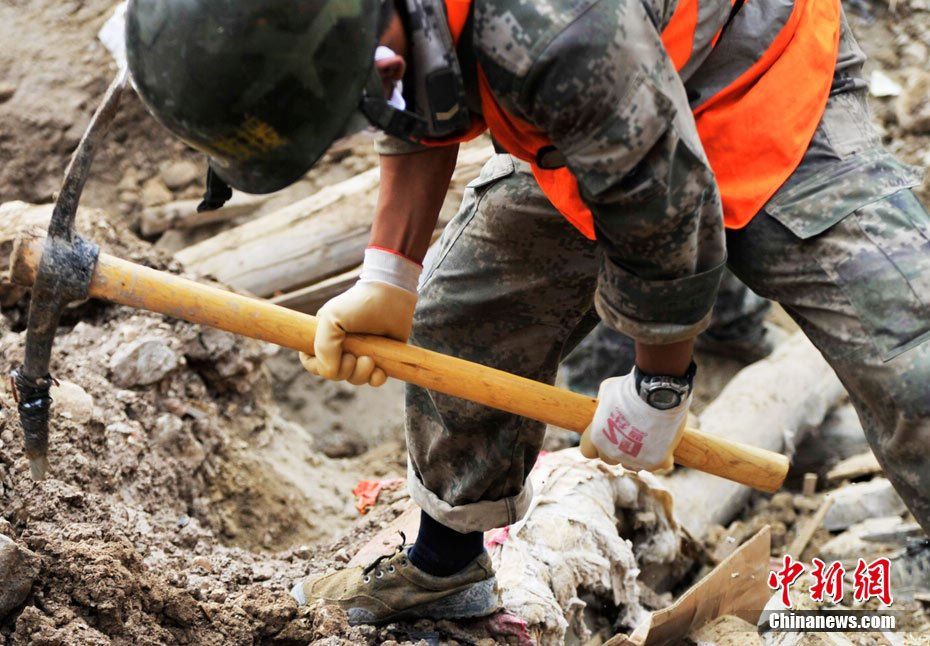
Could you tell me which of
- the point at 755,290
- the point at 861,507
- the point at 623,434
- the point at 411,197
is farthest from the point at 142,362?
the point at 861,507

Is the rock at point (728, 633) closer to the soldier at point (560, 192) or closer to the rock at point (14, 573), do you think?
the soldier at point (560, 192)

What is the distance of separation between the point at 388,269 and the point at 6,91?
12.0 feet

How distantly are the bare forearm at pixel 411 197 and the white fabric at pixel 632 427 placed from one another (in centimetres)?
55

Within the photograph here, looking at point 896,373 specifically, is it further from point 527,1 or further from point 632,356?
point 632,356

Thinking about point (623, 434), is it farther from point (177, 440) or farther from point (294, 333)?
point (177, 440)

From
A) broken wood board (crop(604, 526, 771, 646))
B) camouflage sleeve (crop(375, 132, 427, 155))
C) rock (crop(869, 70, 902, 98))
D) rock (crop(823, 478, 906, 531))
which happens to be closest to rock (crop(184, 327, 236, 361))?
camouflage sleeve (crop(375, 132, 427, 155))

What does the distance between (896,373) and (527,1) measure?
1.02 metres

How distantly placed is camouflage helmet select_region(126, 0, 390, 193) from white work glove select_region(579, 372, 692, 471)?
89 cm

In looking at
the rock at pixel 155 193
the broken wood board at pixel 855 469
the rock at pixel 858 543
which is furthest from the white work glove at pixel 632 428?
the rock at pixel 155 193

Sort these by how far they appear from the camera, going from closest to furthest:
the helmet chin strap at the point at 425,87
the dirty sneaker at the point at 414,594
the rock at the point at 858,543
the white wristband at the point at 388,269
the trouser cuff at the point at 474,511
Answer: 1. the helmet chin strap at the point at 425,87
2. the white wristband at the point at 388,269
3. the trouser cuff at the point at 474,511
4. the dirty sneaker at the point at 414,594
5. the rock at the point at 858,543

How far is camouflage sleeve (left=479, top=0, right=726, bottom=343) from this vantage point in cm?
171

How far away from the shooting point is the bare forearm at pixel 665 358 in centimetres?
217

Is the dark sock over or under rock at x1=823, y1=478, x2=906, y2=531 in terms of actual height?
over

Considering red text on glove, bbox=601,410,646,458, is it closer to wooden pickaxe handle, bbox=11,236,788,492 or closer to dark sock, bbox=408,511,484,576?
wooden pickaxe handle, bbox=11,236,788,492
